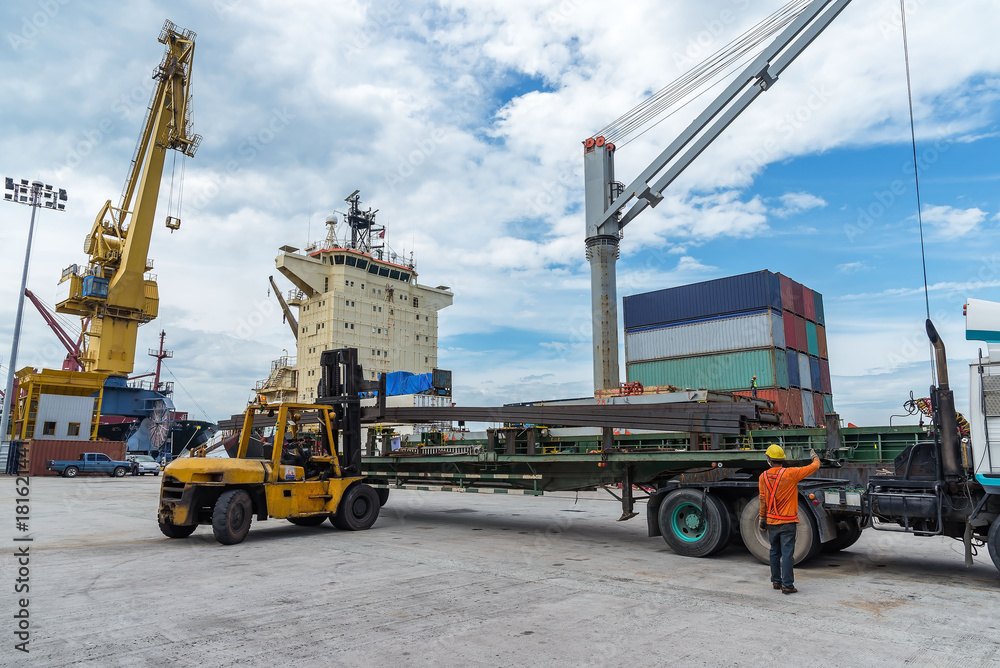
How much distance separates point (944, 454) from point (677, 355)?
85.4ft

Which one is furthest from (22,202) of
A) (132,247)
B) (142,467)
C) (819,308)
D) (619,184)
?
(819,308)

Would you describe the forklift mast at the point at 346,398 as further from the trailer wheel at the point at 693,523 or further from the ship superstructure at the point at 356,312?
the ship superstructure at the point at 356,312

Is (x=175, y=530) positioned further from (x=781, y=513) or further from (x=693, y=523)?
(x=781, y=513)

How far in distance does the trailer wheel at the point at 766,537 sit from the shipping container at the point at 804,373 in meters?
25.4

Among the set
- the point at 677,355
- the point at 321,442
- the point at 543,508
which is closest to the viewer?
the point at 321,442

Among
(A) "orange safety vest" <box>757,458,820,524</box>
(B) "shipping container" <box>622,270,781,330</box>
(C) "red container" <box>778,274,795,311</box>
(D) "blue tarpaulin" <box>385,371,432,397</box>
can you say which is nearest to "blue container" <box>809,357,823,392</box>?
(C) "red container" <box>778,274,795,311</box>

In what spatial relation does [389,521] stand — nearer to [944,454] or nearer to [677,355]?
[944,454]

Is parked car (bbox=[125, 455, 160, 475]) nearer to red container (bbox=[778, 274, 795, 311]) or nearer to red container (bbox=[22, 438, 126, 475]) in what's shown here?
red container (bbox=[22, 438, 126, 475])

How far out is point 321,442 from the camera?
41.0 feet

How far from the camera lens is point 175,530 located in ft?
35.9

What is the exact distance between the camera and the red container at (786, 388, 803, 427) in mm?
29578

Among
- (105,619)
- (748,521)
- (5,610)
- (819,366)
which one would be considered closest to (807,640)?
(748,521)

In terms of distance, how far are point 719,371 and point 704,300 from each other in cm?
392

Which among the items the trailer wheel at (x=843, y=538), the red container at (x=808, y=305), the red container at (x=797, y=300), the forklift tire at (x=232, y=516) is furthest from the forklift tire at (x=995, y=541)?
the red container at (x=808, y=305)
